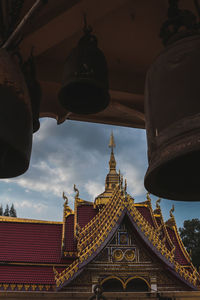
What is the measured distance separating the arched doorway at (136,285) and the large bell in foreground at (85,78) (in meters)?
9.28

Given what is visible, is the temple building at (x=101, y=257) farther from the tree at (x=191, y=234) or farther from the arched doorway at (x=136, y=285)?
the tree at (x=191, y=234)

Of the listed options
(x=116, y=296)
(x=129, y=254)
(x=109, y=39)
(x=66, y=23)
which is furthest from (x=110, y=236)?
(x=66, y=23)

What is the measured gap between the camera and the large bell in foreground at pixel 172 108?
3.30ft

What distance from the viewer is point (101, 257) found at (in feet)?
31.1

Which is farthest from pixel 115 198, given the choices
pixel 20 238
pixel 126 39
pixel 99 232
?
pixel 126 39

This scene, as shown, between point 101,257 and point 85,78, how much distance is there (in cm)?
877

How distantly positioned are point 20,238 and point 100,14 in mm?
9826

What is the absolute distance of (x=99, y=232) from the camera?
375 inches

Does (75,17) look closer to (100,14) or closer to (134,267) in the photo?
(100,14)

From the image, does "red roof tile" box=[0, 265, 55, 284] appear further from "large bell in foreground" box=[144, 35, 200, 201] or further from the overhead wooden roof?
"large bell in foreground" box=[144, 35, 200, 201]

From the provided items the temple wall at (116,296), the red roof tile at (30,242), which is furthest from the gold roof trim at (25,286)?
the temple wall at (116,296)

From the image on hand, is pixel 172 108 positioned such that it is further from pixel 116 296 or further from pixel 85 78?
pixel 116 296

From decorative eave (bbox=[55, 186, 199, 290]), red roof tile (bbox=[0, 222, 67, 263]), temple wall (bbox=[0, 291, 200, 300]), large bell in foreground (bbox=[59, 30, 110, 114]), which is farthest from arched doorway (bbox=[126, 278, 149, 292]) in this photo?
large bell in foreground (bbox=[59, 30, 110, 114])

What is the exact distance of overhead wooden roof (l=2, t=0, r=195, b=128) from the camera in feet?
6.40
